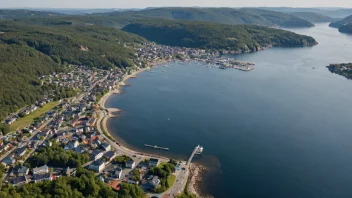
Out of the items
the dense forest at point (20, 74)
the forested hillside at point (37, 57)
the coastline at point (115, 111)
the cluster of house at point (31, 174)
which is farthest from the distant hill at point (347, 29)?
the cluster of house at point (31, 174)

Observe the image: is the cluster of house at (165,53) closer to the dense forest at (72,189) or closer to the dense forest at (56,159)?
the dense forest at (56,159)

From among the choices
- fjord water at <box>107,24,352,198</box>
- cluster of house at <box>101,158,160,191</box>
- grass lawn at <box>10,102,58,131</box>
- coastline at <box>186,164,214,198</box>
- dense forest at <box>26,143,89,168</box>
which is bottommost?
fjord water at <box>107,24,352,198</box>

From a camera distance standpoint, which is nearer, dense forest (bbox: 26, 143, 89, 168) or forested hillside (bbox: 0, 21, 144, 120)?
dense forest (bbox: 26, 143, 89, 168)

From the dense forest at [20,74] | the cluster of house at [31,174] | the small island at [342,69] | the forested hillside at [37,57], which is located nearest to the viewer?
the cluster of house at [31,174]

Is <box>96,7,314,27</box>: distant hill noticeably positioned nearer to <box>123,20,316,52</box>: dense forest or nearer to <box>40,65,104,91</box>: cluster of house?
<box>123,20,316,52</box>: dense forest

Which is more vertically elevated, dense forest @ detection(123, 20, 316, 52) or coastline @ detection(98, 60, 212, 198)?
dense forest @ detection(123, 20, 316, 52)

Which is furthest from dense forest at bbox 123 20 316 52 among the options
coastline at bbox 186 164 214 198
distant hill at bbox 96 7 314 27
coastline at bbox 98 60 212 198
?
coastline at bbox 186 164 214 198

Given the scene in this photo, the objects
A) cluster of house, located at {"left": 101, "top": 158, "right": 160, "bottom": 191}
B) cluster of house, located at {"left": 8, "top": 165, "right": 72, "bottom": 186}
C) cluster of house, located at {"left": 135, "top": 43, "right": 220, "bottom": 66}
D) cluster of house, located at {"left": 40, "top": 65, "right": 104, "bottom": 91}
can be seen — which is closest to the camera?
cluster of house, located at {"left": 8, "top": 165, "right": 72, "bottom": 186}

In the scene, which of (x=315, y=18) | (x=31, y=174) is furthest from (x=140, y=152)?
(x=315, y=18)
